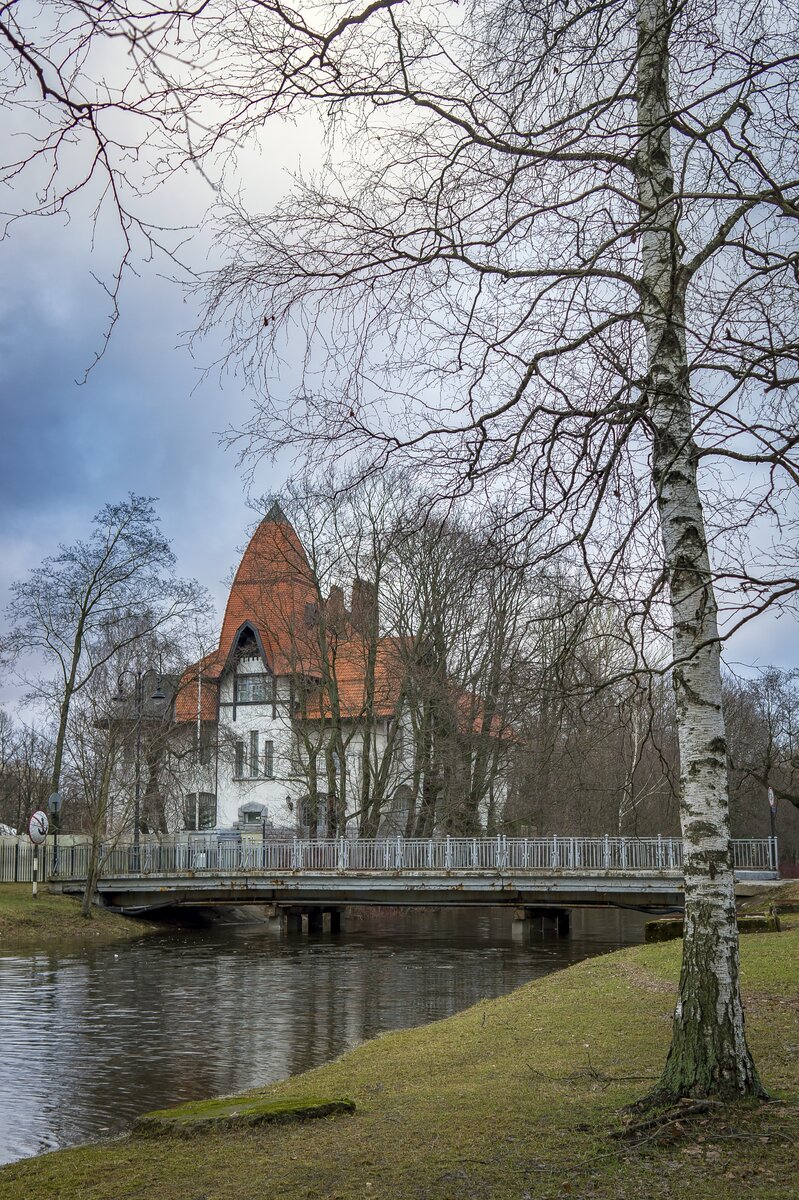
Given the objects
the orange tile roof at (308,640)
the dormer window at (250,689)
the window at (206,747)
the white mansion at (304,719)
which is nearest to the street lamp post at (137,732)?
the orange tile roof at (308,640)

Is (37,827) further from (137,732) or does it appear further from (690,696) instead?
(690,696)

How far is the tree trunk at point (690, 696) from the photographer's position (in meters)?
6.90

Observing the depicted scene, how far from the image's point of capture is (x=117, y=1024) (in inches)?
703

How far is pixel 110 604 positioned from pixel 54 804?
27.4ft

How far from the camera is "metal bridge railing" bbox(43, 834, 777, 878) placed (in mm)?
31766

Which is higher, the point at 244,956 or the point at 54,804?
the point at 54,804

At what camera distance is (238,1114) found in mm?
8023

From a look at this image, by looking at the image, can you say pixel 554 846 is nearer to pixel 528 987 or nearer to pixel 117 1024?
pixel 528 987

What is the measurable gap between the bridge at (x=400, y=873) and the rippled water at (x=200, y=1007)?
1413mm

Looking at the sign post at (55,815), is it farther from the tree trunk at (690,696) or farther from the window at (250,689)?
the tree trunk at (690,696)

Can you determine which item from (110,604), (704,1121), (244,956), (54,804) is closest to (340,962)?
(244,956)

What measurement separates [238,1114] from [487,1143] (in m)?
2.03

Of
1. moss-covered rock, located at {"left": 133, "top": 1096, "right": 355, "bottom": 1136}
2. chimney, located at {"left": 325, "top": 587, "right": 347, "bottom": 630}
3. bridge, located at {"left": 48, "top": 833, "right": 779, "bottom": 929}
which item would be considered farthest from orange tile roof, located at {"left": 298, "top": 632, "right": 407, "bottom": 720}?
moss-covered rock, located at {"left": 133, "top": 1096, "right": 355, "bottom": 1136}

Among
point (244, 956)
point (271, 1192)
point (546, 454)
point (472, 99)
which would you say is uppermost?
point (472, 99)
